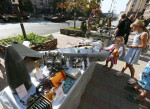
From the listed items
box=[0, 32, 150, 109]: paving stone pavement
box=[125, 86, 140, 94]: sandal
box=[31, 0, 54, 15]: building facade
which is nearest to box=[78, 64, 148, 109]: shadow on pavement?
box=[0, 32, 150, 109]: paving stone pavement

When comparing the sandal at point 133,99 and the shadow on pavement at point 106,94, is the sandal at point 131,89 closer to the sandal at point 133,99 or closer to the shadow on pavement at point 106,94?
the shadow on pavement at point 106,94

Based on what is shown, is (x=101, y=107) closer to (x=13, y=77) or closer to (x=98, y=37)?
(x=13, y=77)

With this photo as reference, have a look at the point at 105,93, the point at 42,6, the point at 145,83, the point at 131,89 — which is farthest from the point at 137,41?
the point at 42,6

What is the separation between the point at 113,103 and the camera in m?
2.07

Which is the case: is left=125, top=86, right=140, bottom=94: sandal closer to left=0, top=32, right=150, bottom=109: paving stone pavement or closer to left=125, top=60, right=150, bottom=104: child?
left=0, top=32, right=150, bottom=109: paving stone pavement

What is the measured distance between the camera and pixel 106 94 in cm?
229

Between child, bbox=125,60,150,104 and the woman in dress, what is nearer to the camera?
child, bbox=125,60,150,104

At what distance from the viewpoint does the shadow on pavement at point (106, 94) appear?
200 centimetres

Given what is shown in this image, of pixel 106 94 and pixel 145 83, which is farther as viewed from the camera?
pixel 106 94

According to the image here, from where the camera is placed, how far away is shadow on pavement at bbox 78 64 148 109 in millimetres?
2002

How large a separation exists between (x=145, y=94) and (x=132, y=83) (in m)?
0.88

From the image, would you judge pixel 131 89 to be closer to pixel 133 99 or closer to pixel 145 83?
pixel 133 99

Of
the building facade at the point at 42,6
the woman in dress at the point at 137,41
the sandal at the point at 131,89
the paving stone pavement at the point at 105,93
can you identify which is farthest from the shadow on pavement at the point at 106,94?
the building facade at the point at 42,6

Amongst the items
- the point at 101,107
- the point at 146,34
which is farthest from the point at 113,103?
the point at 146,34
